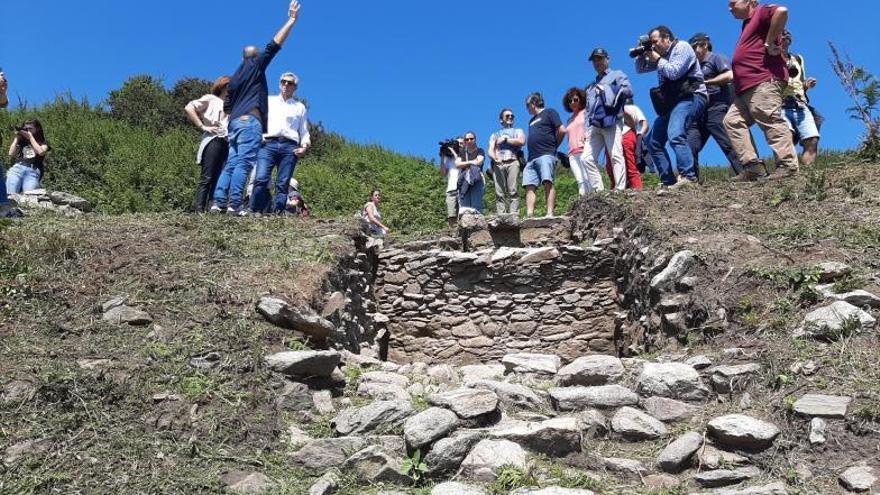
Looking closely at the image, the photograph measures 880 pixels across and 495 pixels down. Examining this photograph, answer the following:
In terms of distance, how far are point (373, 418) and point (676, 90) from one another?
231 inches

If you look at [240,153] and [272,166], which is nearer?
[240,153]

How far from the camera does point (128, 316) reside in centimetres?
514

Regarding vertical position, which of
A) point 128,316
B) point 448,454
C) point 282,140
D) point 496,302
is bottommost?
point 448,454

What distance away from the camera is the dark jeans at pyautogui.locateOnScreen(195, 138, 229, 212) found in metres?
8.18

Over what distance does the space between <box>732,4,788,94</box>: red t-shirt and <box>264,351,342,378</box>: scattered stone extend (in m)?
5.23

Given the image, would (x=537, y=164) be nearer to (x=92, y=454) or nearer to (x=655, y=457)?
(x=655, y=457)

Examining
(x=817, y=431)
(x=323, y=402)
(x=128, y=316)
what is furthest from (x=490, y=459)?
(x=128, y=316)

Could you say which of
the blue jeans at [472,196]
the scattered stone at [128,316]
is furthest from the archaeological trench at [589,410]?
the blue jeans at [472,196]

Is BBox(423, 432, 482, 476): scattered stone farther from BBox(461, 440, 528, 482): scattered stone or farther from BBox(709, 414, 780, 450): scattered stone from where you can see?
BBox(709, 414, 780, 450): scattered stone

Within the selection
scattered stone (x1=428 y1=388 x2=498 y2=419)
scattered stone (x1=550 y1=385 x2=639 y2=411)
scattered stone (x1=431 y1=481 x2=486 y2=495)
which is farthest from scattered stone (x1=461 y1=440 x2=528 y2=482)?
scattered stone (x1=550 y1=385 x2=639 y2=411)

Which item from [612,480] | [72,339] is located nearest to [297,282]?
[72,339]

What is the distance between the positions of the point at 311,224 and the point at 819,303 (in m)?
5.10

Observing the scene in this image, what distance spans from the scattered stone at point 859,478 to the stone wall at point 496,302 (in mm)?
4784

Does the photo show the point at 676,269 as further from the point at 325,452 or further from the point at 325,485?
the point at 325,485
